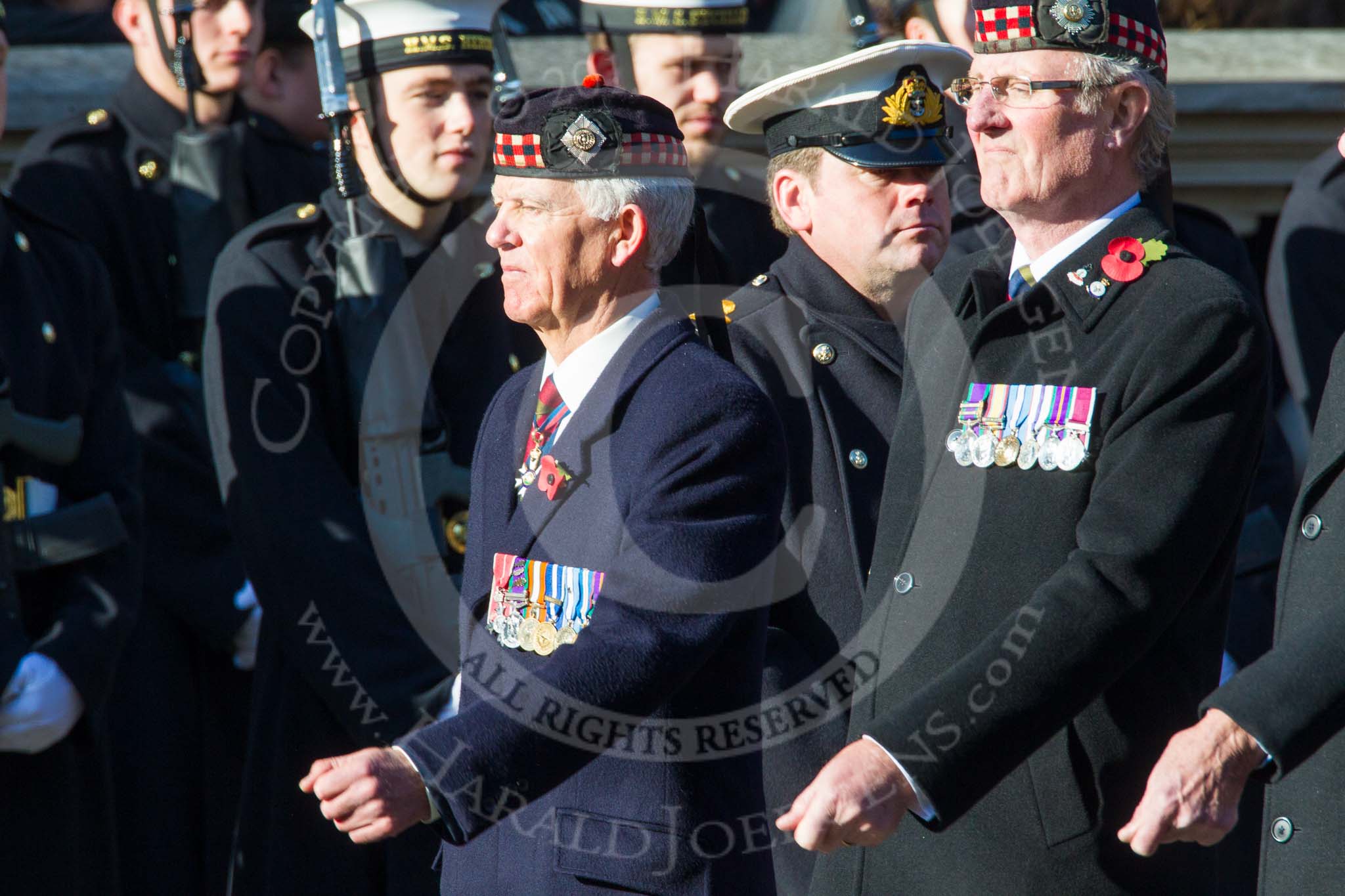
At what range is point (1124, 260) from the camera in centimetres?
283

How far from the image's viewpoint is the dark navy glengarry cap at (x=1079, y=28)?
9.43 feet

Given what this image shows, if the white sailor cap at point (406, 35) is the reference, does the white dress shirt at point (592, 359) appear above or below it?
below

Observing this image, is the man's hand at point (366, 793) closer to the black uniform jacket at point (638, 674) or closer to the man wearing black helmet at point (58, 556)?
the black uniform jacket at point (638, 674)

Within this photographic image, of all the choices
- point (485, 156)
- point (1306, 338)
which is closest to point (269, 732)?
point (485, 156)

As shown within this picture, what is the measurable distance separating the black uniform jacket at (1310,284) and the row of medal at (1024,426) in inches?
87.8

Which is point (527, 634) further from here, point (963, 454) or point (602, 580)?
point (963, 454)

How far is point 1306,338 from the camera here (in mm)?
4859

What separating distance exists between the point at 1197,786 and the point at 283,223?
2542 mm

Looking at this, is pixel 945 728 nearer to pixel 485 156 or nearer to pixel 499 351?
pixel 499 351

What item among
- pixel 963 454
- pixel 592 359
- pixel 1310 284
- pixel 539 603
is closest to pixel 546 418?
pixel 592 359

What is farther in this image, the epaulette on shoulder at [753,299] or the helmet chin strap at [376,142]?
the helmet chin strap at [376,142]

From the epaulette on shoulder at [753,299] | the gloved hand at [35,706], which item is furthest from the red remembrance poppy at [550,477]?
the gloved hand at [35,706]

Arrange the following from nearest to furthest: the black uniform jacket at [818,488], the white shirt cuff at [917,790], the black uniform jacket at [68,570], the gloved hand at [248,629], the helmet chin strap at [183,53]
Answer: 1. the white shirt cuff at [917,790]
2. the black uniform jacket at [818,488]
3. the black uniform jacket at [68,570]
4. the gloved hand at [248,629]
5. the helmet chin strap at [183,53]

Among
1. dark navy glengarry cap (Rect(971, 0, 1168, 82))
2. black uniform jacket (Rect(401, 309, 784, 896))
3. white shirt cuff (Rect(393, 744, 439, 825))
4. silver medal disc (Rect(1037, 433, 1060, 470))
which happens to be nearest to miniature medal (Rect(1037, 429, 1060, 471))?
silver medal disc (Rect(1037, 433, 1060, 470))
